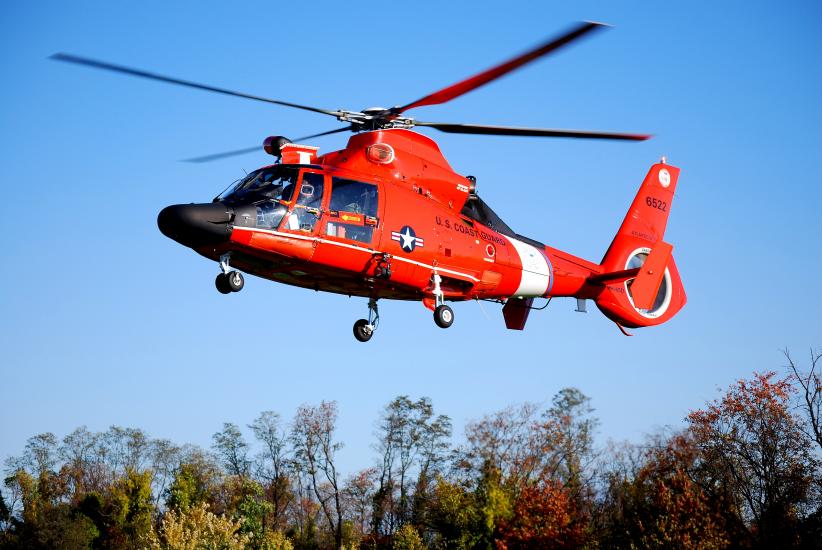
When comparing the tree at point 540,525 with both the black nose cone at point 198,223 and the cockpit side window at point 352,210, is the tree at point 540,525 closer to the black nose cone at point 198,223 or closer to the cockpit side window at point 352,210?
the cockpit side window at point 352,210

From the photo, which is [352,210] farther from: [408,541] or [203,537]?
[408,541]

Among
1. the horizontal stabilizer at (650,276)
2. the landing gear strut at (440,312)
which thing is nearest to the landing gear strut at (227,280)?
the landing gear strut at (440,312)

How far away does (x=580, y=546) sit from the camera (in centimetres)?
4906

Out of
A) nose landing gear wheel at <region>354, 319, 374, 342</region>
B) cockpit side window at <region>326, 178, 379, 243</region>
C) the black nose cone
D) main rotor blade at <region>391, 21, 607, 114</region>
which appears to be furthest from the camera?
nose landing gear wheel at <region>354, 319, 374, 342</region>

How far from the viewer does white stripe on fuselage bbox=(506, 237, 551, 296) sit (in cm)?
2702

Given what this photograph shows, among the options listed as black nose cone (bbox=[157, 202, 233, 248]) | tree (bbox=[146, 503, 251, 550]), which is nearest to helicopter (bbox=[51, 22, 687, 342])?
black nose cone (bbox=[157, 202, 233, 248])

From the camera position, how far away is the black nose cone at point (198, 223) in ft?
70.1

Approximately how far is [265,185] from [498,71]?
5.32 metres

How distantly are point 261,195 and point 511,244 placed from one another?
24.2 feet

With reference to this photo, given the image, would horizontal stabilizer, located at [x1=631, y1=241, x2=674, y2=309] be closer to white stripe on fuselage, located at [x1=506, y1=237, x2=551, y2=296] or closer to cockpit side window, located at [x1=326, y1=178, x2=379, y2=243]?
white stripe on fuselage, located at [x1=506, y1=237, x2=551, y2=296]

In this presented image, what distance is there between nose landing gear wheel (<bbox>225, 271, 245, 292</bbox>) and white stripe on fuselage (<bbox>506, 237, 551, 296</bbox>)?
765 centimetres

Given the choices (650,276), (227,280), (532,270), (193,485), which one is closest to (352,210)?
(227,280)

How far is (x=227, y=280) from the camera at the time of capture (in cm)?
2206

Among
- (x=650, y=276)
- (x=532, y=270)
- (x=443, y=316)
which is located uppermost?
(x=650, y=276)
